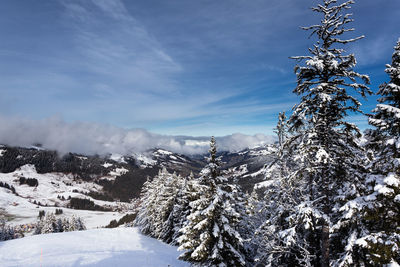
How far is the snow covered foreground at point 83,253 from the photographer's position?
2081cm

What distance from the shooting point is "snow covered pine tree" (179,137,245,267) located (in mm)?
15430

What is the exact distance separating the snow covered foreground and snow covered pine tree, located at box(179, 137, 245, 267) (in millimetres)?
10205

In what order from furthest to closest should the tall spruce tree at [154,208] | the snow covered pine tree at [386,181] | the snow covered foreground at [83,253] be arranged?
the tall spruce tree at [154,208], the snow covered foreground at [83,253], the snow covered pine tree at [386,181]

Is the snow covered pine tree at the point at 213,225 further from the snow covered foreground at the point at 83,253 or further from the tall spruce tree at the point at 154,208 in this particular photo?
the tall spruce tree at the point at 154,208

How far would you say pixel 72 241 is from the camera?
30.8 m

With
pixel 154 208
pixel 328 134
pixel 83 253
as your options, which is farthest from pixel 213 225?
pixel 154 208

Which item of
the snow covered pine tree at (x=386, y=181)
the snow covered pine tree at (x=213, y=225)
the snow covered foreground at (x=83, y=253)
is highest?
the snow covered pine tree at (x=386, y=181)

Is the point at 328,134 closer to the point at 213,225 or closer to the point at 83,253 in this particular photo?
the point at 213,225

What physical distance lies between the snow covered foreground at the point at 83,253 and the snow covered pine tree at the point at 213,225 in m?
10.2

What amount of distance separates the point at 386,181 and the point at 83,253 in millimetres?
29103

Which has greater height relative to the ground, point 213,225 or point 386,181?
point 386,181

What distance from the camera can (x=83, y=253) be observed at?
24641 mm

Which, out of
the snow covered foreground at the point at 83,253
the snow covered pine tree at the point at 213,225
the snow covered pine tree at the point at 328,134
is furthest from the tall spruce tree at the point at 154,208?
the snow covered pine tree at the point at 328,134

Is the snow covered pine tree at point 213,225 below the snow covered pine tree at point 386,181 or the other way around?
below
